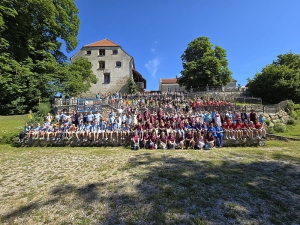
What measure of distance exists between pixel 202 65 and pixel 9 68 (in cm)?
2761

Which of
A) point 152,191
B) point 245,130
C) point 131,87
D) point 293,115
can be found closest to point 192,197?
point 152,191

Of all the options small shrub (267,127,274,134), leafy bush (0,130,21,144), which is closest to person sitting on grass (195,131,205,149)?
small shrub (267,127,274,134)

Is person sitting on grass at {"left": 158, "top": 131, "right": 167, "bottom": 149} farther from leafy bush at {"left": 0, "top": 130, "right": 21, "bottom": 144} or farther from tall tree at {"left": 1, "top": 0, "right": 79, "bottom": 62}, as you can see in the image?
tall tree at {"left": 1, "top": 0, "right": 79, "bottom": 62}

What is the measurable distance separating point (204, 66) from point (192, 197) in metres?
30.0

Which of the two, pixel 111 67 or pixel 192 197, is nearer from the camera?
pixel 192 197

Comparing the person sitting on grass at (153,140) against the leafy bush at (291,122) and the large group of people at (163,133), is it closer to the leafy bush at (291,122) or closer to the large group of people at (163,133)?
the large group of people at (163,133)

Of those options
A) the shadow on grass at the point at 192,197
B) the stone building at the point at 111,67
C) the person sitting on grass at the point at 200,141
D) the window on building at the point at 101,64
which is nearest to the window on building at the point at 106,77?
the stone building at the point at 111,67

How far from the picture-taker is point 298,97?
25.9 meters

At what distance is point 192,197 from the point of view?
12.2 feet

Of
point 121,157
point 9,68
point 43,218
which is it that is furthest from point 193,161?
point 9,68

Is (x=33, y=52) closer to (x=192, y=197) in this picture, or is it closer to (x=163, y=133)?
(x=163, y=133)

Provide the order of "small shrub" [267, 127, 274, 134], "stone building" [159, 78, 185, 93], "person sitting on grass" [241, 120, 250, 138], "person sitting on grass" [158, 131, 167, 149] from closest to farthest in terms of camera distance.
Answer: "person sitting on grass" [158, 131, 167, 149] < "person sitting on grass" [241, 120, 250, 138] < "small shrub" [267, 127, 274, 134] < "stone building" [159, 78, 185, 93]

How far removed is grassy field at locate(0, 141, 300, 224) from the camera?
312 cm

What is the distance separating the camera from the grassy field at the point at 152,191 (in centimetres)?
312
